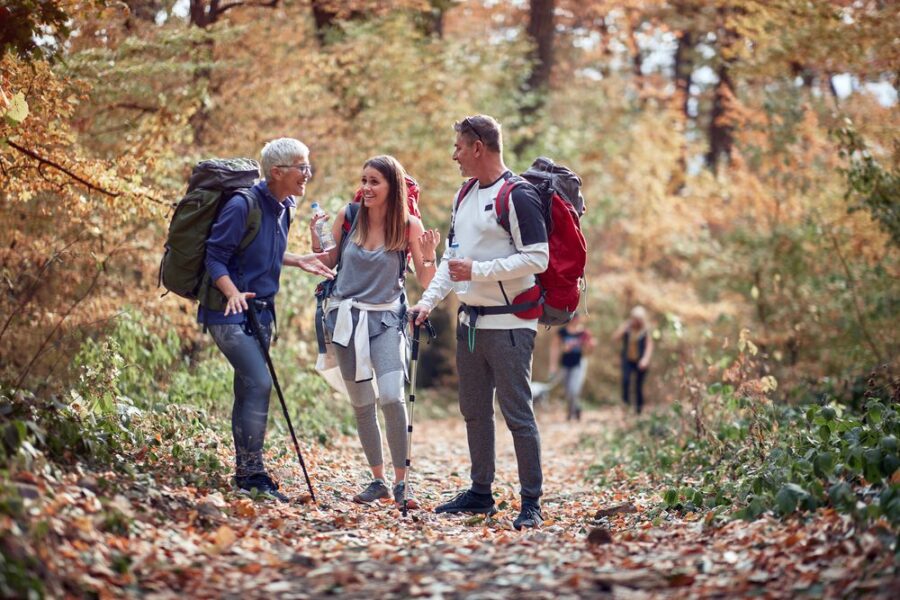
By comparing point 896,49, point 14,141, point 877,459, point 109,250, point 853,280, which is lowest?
point 877,459

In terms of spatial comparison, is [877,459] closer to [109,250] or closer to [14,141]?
[14,141]

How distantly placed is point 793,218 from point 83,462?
1193 cm

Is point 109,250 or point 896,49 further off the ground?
point 896,49

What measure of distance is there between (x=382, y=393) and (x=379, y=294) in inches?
24.1

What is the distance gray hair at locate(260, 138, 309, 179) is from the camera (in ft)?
20.0

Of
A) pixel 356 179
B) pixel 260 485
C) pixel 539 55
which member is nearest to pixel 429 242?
pixel 260 485

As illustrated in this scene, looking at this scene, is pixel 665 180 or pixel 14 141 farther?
pixel 665 180

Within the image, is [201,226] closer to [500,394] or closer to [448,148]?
[500,394]

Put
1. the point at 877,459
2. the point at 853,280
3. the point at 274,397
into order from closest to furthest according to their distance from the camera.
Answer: the point at 877,459, the point at 274,397, the point at 853,280

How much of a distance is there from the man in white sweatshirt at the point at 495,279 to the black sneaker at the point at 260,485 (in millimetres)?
1301

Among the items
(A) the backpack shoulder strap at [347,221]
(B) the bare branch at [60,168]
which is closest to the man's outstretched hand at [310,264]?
(A) the backpack shoulder strap at [347,221]

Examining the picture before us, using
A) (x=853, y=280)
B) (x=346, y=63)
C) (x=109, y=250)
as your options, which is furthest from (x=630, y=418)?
(x=109, y=250)

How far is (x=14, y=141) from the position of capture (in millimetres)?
6562

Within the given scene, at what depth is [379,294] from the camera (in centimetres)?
635
